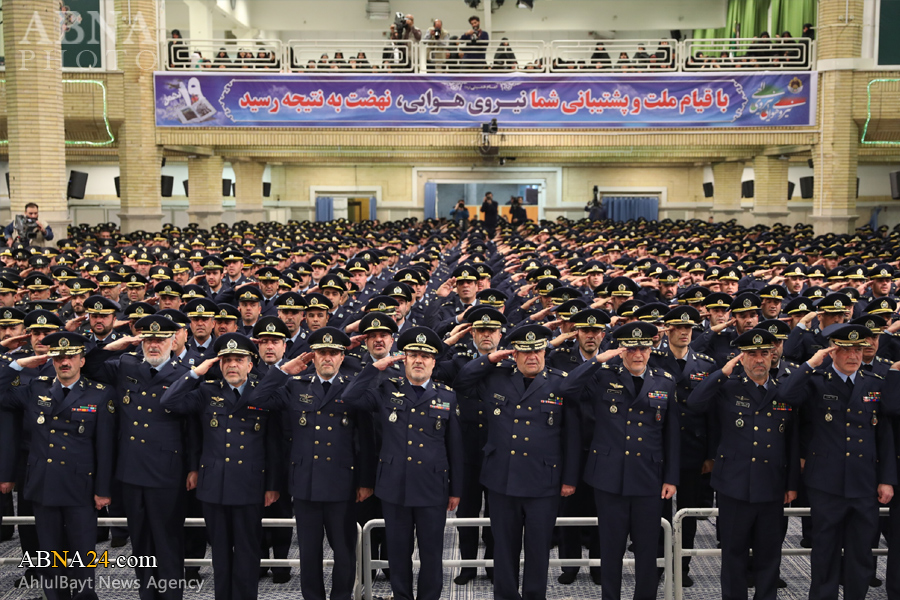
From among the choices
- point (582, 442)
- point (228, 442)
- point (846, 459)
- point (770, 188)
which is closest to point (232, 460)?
point (228, 442)

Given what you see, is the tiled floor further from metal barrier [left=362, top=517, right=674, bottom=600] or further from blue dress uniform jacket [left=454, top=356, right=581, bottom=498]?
blue dress uniform jacket [left=454, top=356, right=581, bottom=498]

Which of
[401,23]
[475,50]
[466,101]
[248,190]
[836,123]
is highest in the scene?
[401,23]

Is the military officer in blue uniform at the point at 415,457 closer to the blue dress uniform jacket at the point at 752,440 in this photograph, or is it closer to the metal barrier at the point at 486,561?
the metal barrier at the point at 486,561

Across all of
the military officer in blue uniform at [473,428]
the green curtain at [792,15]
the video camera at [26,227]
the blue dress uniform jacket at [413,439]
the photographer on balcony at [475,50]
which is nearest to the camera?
the blue dress uniform jacket at [413,439]

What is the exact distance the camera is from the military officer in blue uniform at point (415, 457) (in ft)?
16.9

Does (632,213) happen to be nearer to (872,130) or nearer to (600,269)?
(872,130)

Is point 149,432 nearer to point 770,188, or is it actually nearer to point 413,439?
point 413,439

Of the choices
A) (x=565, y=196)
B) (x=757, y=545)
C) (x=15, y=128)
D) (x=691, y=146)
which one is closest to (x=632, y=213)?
(x=565, y=196)

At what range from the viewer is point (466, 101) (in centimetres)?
2028

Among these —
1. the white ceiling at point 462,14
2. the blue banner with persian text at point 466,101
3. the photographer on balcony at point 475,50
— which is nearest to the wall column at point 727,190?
the white ceiling at point 462,14

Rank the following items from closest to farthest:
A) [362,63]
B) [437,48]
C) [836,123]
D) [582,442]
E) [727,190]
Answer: [582,442] < [836,123] < [437,48] < [362,63] < [727,190]

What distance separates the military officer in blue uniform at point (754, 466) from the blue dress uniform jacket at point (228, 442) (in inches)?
104

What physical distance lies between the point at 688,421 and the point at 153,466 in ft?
11.4

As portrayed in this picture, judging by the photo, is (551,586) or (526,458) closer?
(526,458)
